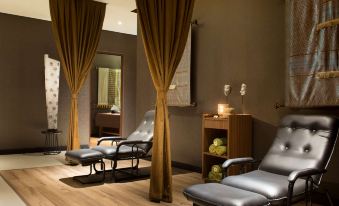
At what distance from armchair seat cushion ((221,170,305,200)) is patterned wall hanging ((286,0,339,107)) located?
1067 mm

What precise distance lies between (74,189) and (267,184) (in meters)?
2.46

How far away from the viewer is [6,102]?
688 centimetres

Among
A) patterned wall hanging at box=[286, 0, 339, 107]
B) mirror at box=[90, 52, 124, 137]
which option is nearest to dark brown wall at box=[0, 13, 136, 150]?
mirror at box=[90, 52, 124, 137]

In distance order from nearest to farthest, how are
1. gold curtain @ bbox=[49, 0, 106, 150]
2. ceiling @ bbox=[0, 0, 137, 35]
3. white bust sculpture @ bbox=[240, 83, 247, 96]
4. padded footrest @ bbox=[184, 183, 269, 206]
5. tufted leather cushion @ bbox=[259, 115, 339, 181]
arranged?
padded footrest @ bbox=[184, 183, 269, 206], tufted leather cushion @ bbox=[259, 115, 339, 181], white bust sculpture @ bbox=[240, 83, 247, 96], gold curtain @ bbox=[49, 0, 106, 150], ceiling @ bbox=[0, 0, 137, 35]

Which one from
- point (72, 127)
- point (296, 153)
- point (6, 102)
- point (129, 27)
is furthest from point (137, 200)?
point (129, 27)

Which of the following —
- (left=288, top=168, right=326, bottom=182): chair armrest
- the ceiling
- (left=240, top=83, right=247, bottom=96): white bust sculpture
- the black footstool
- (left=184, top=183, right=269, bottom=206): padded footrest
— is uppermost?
the ceiling

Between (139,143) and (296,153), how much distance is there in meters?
2.19

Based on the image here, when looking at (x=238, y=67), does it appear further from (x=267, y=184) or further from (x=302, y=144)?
(x=267, y=184)

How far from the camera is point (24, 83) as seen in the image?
704cm

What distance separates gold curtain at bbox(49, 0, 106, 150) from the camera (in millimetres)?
5543

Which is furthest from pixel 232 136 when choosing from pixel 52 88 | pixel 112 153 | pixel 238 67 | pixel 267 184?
pixel 52 88

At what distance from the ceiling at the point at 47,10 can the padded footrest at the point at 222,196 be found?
4.54 metres

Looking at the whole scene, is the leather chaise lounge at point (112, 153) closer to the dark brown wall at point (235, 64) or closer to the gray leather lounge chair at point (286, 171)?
the dark brown wall at point (235, 64)

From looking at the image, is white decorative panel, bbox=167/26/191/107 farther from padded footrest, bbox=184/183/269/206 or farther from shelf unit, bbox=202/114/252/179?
padded footrest, bbox=184/183/269/206
